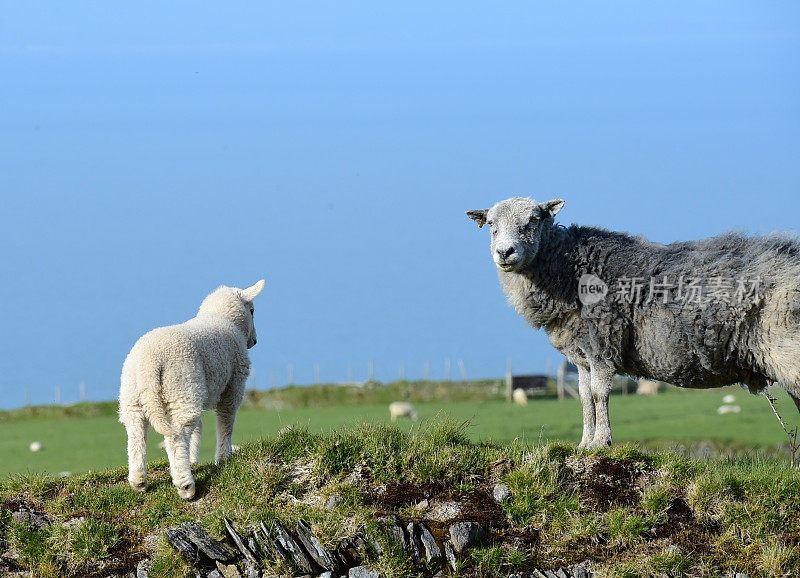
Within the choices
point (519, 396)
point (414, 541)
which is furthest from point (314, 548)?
point (519, 396)

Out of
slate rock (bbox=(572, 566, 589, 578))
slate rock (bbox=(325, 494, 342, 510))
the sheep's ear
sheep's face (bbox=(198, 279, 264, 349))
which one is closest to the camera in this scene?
slate rock (bbox=(572, 566, 589, 578))

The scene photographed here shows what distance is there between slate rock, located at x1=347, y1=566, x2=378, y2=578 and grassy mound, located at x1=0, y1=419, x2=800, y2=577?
0.08m

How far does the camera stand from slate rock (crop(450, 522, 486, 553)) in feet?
28.7

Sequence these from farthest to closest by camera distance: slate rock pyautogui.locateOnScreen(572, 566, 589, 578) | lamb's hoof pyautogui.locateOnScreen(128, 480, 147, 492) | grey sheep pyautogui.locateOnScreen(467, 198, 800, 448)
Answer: grey sheep pyautogui.locateOnScreen(467, 198, 800, 448) → lamb's hoof pyautogui.locateOnScreen(128, 480, 147, 492) → slate rock pyautogui.locateOnScreen(572, 566, 589, 578)

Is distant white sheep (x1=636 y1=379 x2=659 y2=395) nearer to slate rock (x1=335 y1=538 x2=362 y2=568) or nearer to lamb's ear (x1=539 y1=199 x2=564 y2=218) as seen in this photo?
lamb's ear (x1=539 y1=199 x2=564 y2=218)

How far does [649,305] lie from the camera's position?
10.2 m

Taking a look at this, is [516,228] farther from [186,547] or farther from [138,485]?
[138,485]

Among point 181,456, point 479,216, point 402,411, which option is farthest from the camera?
point 402,411

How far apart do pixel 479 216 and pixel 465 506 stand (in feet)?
12.0

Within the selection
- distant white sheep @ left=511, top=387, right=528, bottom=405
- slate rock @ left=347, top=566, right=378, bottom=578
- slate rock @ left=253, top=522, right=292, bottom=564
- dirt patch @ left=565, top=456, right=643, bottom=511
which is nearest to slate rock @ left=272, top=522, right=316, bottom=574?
slate rock @ left=253, top=522, right=292, bottom=564

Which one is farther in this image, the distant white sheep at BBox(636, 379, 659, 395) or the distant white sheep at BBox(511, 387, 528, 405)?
the distant white sheep at BBox(636, 379, 659, 395)

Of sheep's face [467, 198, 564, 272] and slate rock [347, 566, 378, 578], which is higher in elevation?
sheep's face [467, 198, 564, 272]

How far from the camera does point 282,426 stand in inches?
425

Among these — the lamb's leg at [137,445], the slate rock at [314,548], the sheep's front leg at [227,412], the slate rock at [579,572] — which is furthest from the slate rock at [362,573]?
the lamb's leg at [137,445]
